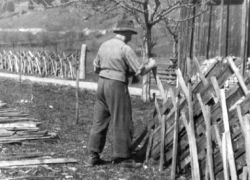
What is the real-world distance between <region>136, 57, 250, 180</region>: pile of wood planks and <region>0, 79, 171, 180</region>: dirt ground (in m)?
0.41

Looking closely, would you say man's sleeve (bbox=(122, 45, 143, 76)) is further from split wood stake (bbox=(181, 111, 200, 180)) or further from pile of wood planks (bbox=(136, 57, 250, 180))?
split wood stake (bbox=(181, 111, 200, 180))

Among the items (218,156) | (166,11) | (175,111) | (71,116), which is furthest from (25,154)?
(166,11)

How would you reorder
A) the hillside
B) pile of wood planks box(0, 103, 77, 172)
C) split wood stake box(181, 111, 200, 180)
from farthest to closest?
the hillside → pile of wood planks box(0, 103, 77, 172) → split wood stake box(181, 111, 200, 180)

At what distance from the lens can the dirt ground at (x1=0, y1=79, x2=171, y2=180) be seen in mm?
6867

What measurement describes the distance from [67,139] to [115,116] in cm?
215

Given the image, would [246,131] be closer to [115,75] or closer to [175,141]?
[175,141]

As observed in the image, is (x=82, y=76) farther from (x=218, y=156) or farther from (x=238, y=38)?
(x=218, y=156)

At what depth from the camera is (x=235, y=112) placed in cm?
567

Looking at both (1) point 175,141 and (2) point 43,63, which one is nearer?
(1) point 175,141

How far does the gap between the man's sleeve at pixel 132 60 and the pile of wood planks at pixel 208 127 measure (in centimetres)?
52

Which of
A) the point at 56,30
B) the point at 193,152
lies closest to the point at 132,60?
the point at 193,152

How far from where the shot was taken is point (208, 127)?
5.78 m

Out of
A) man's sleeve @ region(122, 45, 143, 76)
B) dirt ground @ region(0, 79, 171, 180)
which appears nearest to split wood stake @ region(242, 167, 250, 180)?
dirt ground @ region(0, 79, 171, 180)

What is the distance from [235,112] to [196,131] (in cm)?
74
